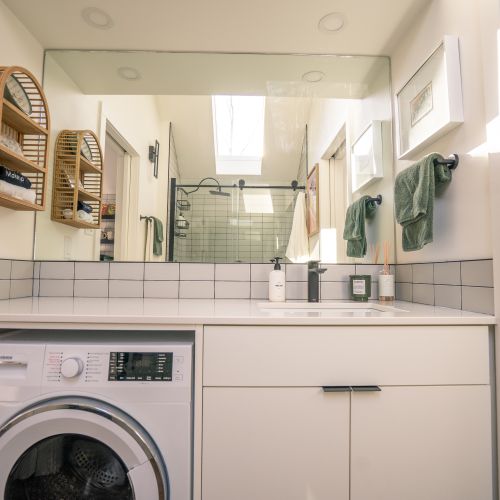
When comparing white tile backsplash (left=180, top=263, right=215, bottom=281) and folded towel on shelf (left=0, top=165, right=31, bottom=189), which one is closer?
folded towel on shelf (left=0, top=165, right=31, bottom=189)

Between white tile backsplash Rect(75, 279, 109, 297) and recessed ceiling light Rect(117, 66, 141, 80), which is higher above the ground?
recessed ceiling light Rect(117, 66, 141, 80)

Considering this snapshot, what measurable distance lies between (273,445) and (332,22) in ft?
5.65

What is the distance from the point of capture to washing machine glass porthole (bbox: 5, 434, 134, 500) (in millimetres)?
991

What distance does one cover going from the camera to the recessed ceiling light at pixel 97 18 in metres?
1.43

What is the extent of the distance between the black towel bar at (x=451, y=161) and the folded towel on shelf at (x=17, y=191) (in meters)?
1.62

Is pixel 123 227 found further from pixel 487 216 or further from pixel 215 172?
pixel 487 216

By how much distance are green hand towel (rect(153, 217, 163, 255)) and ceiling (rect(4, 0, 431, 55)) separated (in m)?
0.90

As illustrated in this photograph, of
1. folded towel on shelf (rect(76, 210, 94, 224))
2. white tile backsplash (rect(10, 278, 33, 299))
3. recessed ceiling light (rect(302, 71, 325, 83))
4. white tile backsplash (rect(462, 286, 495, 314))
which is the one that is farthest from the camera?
recessed ceiling light (rect(302, 71, 325, 83))

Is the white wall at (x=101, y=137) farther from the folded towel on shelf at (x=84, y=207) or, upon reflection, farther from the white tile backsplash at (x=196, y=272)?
the white tile backsplash at (x=196, y=272)

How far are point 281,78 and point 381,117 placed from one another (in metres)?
0.57

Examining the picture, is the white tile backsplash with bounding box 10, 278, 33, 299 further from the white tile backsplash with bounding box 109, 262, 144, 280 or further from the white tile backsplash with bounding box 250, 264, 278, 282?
the white tile backsplash with bounding box 250, 264, 278, 282

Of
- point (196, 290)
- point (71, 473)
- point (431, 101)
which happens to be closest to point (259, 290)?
point (196, 290)

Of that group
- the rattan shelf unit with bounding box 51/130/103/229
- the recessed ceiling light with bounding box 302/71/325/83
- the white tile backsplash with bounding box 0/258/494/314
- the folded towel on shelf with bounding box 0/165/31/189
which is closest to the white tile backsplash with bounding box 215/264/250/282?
the white tile backsplash with bounding box 0/258/494/314

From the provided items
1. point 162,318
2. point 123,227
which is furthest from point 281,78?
point 162,318
